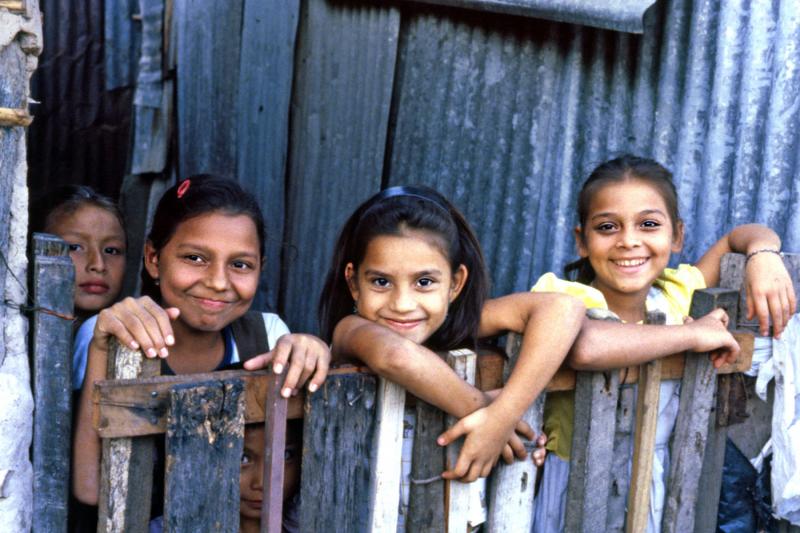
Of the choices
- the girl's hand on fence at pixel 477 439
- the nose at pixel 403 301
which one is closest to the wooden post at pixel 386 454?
the girl's hand on fence at pixel 477 439

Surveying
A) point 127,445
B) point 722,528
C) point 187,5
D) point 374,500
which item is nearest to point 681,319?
point 722,528

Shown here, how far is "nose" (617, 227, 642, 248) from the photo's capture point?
10.5 ft

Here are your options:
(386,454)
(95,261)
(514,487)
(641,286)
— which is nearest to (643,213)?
(641,286)

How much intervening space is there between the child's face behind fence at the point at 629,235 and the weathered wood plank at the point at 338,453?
133cm

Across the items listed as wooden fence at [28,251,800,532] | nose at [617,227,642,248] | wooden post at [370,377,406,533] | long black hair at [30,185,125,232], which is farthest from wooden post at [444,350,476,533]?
long black hair at [30,185,125,232]

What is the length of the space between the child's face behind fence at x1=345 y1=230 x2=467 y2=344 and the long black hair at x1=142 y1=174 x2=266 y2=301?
0.50 meters

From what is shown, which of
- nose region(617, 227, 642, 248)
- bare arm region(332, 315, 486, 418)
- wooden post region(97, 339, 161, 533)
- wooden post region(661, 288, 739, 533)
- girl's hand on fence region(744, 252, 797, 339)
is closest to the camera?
wooden post region(97, 339, 161, 533)

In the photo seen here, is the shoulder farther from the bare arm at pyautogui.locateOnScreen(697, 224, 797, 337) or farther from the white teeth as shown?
the bare arm at pyautogui.locateOnScreen(697, 224, 797, 337)

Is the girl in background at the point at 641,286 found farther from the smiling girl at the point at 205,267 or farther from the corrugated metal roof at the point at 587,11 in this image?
the smiling girl at the point at 205,267

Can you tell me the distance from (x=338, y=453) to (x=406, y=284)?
693mm

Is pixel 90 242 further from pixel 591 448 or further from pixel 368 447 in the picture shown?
pixel 591 448

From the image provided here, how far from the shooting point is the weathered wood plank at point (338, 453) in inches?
85.0

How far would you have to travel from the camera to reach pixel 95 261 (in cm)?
342

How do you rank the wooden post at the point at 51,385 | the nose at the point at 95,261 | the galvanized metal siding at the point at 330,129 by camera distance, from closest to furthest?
the wooden post at the point at 51,385 < the nose at the point at 95,261 < the galvanized metal siding at the point at 330,129
